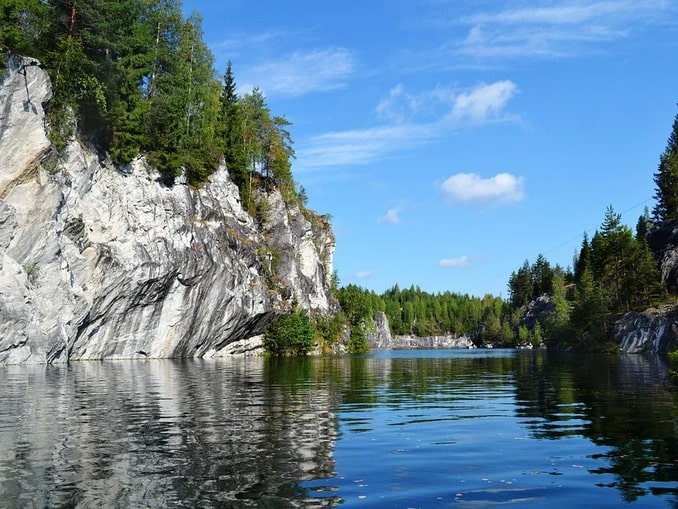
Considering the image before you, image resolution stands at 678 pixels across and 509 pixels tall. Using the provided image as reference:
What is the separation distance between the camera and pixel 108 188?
61719 millimetres

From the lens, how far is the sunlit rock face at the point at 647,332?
77.5 m

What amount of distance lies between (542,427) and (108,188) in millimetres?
53432

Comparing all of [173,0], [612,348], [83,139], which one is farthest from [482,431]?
[612,348]

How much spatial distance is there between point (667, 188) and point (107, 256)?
9895cm

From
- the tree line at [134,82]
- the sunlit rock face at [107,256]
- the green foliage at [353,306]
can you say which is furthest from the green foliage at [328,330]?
the tree line at [134,82]

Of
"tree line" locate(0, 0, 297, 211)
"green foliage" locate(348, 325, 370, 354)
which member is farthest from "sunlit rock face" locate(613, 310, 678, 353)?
"tree line" locate(0, 0, 297, 211)

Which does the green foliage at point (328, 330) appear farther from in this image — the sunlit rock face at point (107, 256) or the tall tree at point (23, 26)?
the tall tree at point (23, 26)

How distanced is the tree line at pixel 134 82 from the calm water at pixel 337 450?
37.2 meters

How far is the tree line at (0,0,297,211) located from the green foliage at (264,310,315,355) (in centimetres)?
1915

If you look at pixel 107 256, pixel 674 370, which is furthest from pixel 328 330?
pixel 674 370

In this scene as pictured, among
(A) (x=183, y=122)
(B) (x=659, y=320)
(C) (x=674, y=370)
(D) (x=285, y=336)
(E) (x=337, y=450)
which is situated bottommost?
(E) (x=337, y=450)

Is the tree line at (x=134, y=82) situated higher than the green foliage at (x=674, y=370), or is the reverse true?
the tree line at (x=134, y=82)

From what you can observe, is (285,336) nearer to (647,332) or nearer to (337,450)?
(647,332)

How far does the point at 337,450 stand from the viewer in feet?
45.4
